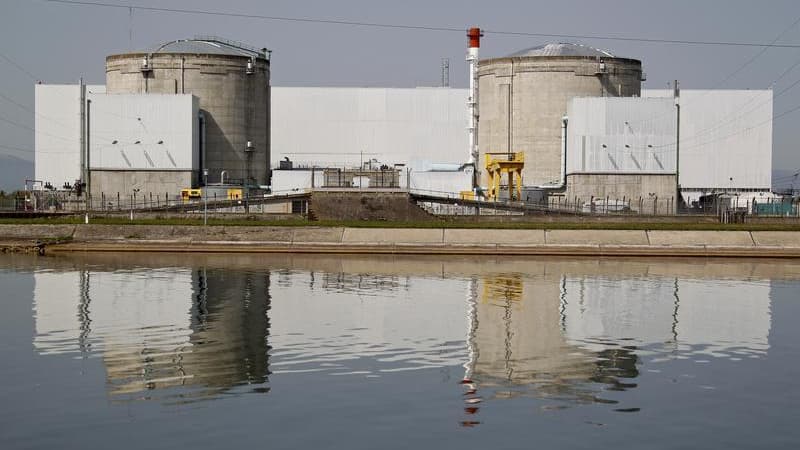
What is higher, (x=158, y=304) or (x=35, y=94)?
(x=35, y=94)

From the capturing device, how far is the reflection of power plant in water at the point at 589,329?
1642 centimetres

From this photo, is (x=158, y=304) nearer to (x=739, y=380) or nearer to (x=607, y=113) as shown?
(x=739, y=380)

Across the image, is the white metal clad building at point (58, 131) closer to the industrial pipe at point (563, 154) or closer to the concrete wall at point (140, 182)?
the concrete wall at point (140, 182)

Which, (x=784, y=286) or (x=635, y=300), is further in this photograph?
(x=784, y=286)

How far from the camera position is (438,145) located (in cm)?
8588

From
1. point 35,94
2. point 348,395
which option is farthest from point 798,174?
point 348,395

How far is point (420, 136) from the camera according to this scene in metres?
86.0

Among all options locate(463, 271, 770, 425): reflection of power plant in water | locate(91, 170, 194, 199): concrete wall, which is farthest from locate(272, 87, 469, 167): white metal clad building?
locate(463, 271, 770, 425): reflection of power plant in water

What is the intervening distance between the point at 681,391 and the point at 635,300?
12.2m

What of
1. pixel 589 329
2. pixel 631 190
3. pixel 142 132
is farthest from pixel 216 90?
pixel 589 329

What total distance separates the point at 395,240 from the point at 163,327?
25.2 m

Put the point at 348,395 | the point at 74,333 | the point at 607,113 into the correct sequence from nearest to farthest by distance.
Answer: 1. the point at 348,395
2. the point at 74,333
3. the point at 607,113

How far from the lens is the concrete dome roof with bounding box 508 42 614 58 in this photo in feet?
253

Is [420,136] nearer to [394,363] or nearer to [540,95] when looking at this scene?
[540,95]
